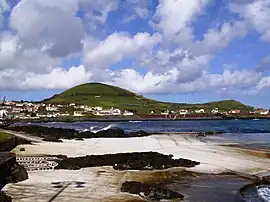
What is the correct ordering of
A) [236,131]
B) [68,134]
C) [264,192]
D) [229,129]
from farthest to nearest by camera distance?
1. [229,129]
2. [236,131]
3. [68,134]
4. [264,192]

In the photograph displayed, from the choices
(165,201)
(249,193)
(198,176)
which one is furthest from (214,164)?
(165,201)

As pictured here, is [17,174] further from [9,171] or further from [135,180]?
[135,180]

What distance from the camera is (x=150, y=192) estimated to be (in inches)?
823

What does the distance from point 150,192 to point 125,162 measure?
36.9 ft

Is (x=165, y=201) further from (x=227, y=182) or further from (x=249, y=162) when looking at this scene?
(x=249, y=162)

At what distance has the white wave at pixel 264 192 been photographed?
21.6 metres

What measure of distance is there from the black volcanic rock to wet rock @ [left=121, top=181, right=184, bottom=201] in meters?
7.62

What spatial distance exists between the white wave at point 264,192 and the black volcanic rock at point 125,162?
25.7ft

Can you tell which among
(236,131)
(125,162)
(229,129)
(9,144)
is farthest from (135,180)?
(229,129)

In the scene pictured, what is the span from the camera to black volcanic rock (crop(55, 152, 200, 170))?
29891mm

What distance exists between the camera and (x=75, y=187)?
22.1 meters

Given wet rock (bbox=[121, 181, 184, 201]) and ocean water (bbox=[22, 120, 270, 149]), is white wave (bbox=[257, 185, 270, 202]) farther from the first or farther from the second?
ocean water (bbox=[22, 120, 270, 149])

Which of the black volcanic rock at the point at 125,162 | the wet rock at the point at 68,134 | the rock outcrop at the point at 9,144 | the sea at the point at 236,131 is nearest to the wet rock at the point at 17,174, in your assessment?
the black volcanic rock at the point at 125,162

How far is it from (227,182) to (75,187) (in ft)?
29.9
